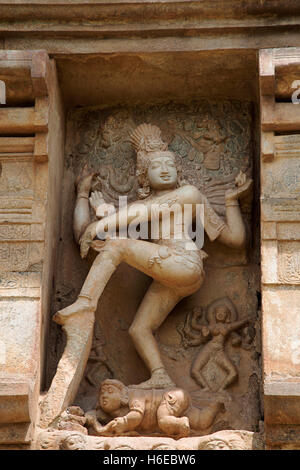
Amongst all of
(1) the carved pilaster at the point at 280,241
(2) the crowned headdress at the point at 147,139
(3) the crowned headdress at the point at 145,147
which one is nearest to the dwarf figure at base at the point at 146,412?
(1) the carved pilaster at the point at 280,241

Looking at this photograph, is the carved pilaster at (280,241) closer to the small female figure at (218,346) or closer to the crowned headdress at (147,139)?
the small female figure at (218,346)

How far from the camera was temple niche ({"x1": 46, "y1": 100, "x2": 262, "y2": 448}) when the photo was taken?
21.6ft

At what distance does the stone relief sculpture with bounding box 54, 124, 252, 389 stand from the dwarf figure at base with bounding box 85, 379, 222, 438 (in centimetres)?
15

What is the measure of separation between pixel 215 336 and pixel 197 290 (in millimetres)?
344

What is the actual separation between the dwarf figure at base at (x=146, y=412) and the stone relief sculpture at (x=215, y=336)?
0.86ft

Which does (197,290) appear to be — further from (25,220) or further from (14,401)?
(14,401)

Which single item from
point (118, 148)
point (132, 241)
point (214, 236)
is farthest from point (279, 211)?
point (118, 148)

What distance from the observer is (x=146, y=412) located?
6.27m

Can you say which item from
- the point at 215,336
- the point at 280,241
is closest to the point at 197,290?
the point at 215,336

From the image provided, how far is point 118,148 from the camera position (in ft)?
24.3
